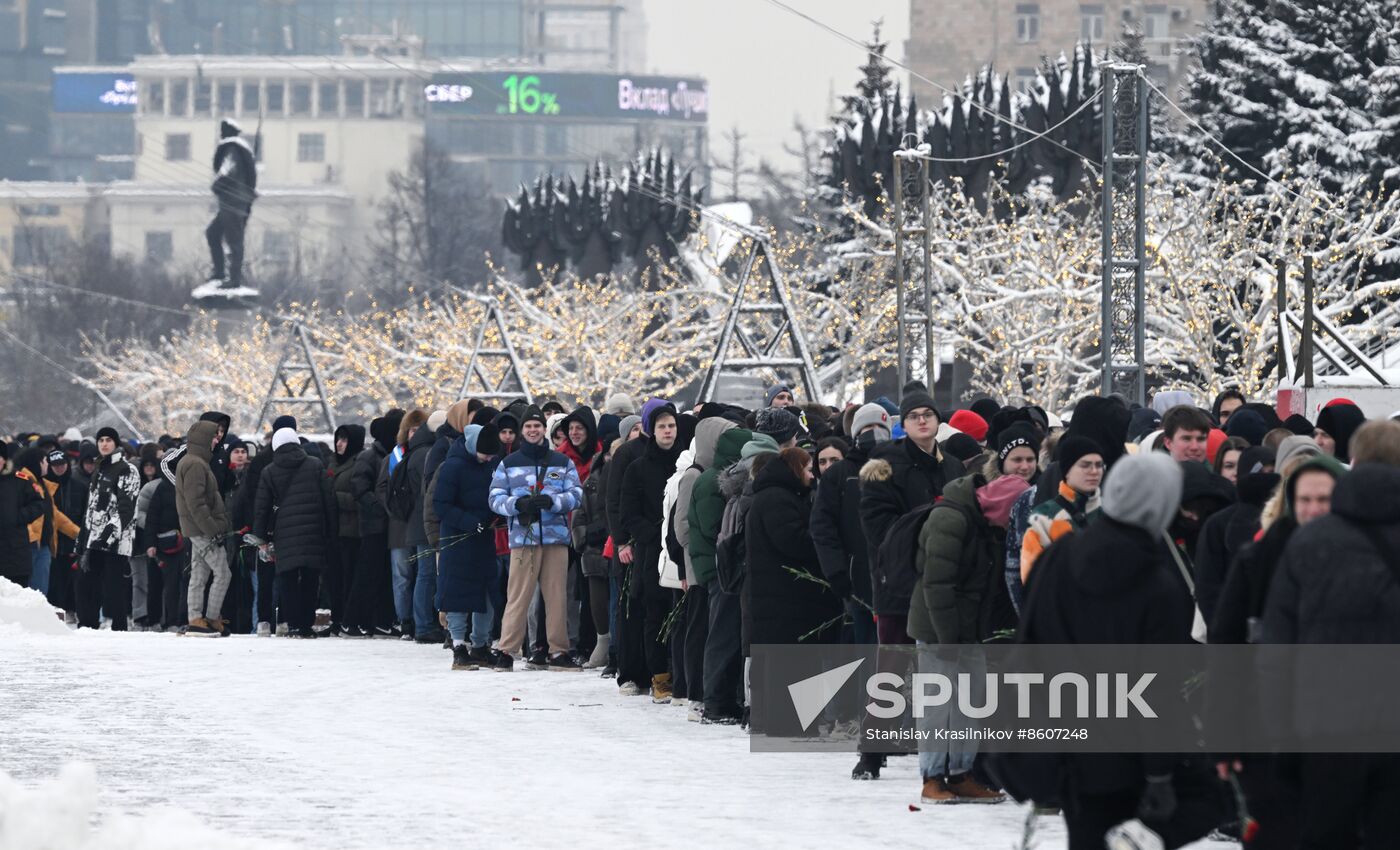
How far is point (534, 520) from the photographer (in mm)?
17250

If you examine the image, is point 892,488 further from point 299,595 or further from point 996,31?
point 996,31

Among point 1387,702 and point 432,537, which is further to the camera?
point 432,537

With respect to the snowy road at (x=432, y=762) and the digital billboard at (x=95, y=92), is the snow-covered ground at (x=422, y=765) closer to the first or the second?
the snowy road at (x=432, y=762)

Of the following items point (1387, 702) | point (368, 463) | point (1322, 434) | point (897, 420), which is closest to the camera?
point (1387, 702)

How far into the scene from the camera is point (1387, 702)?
23.2 ft

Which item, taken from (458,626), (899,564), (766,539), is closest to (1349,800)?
(899,564)

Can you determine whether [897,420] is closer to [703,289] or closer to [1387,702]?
[1387,702]

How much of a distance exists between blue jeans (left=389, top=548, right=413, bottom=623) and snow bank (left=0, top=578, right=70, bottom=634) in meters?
2.52

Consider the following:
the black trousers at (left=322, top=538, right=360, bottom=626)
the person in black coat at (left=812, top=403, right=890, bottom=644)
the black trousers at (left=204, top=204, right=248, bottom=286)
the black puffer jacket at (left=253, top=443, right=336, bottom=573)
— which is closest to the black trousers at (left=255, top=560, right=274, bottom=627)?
the black trousers at (left=322, top=538, right=360, bottom=626)

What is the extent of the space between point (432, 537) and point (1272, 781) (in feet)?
40.2

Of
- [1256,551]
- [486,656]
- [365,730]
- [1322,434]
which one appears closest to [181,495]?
[486,656]

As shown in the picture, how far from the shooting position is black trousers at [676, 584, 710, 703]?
47.5ft

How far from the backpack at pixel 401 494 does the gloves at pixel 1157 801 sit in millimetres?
Answer: 13400

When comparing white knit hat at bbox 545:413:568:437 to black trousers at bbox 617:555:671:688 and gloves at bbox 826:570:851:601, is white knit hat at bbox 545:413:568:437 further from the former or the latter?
gloves at bbox 826:570:851:601
